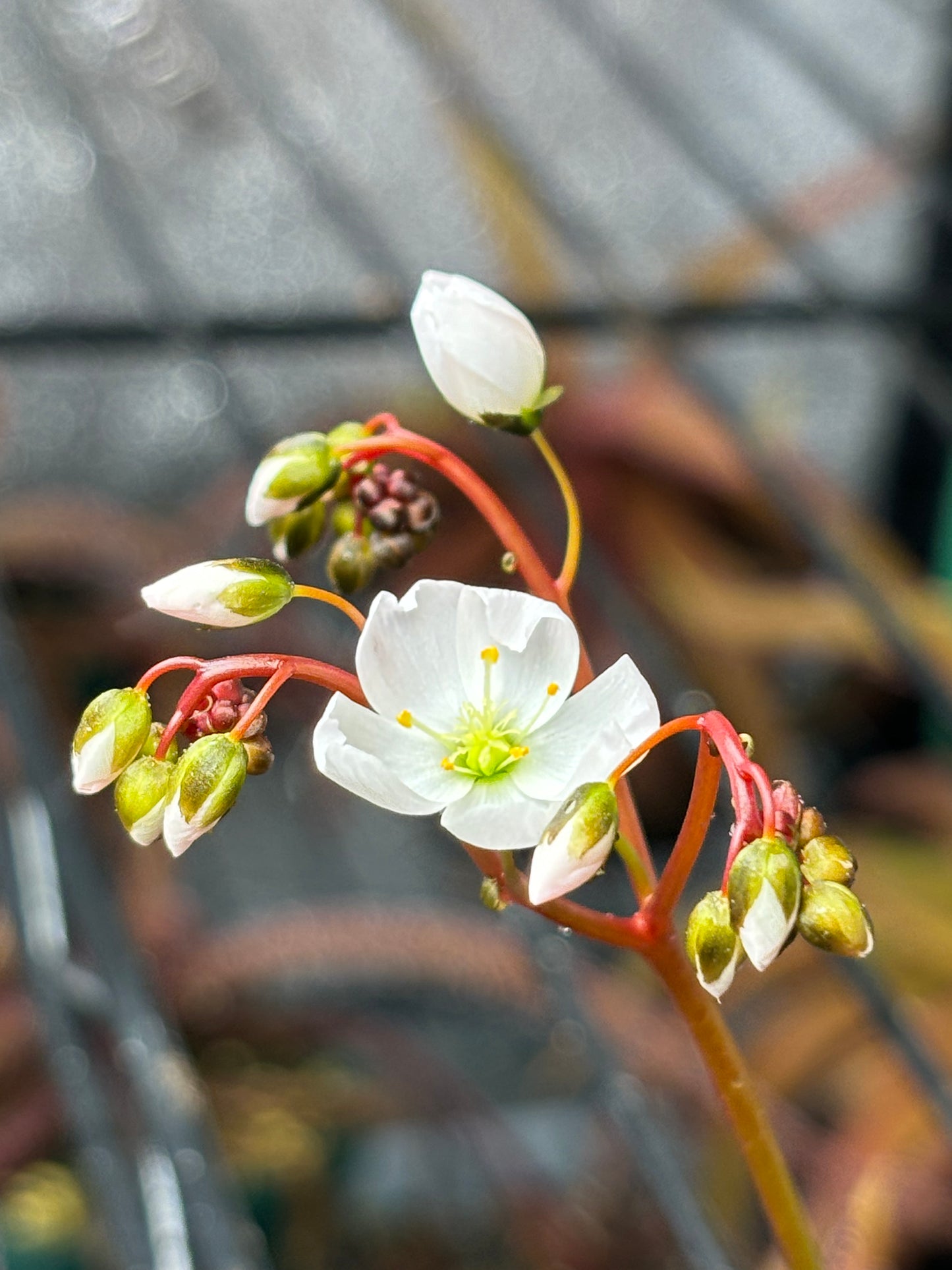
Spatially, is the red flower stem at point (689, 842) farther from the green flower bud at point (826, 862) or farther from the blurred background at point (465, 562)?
the blurred background at point (465, 562)

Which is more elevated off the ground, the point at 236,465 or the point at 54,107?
the point at 54,107

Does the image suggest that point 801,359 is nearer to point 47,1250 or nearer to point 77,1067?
point 47,1250

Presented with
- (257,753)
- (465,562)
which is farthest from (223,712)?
(465,562)

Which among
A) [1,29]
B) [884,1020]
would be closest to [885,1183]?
[884,1020]

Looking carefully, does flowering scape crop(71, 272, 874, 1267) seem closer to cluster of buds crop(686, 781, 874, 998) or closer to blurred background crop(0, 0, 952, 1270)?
cluster of buds crop(686, 781, 874, 998)

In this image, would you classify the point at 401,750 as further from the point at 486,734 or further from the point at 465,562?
the point at 465,562
